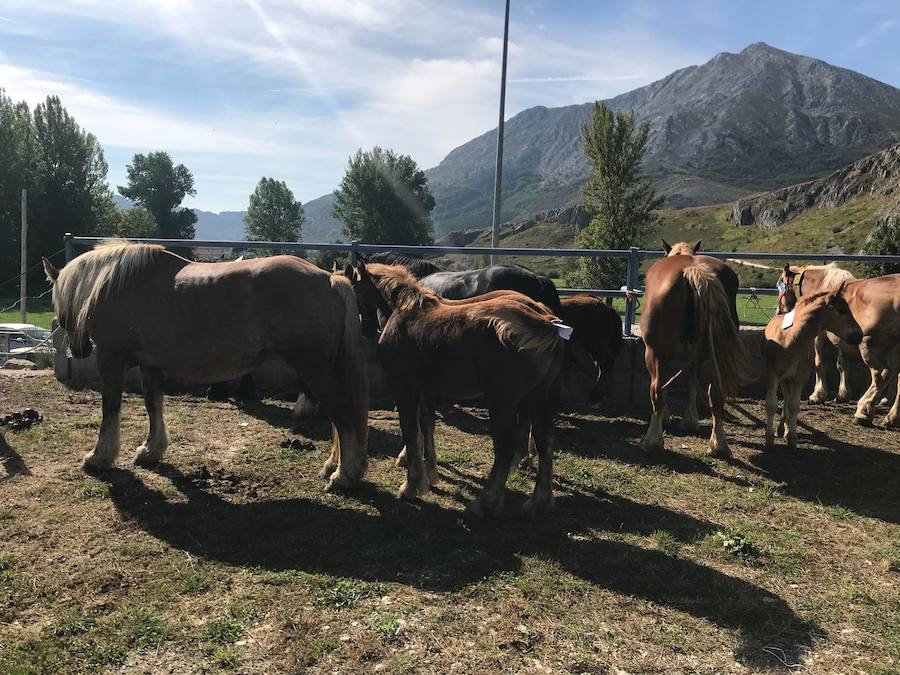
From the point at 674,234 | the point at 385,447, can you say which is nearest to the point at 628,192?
the point at 385,447

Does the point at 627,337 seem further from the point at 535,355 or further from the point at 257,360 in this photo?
the point at 257,360

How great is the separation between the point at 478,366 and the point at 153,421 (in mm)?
3574

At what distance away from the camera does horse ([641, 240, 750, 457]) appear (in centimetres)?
589

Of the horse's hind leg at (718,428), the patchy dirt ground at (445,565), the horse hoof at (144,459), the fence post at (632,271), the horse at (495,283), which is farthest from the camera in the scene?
the fence post at (632,271)

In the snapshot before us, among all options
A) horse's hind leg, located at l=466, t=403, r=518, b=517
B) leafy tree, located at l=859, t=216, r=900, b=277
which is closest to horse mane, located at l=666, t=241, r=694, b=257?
horse's hind leg, located at l=466, t=403, r=518, b=517

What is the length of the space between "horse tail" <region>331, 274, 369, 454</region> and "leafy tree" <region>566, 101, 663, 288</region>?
32.4 meters

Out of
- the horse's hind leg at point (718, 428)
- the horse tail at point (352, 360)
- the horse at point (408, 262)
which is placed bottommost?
A: the horse's hind leg at point (718, 428)

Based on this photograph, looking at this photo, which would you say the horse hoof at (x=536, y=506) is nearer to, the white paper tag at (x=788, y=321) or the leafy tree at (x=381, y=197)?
the white paper tag at (x=788, y=321)

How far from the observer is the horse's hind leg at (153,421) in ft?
18.6

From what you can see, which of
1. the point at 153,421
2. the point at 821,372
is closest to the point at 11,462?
the point at 153,421

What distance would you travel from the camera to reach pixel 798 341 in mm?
6219

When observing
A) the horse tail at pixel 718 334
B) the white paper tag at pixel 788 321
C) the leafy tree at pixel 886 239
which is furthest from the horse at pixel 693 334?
the leafy tree at pixel 886 239

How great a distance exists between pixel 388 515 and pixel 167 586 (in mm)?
1685

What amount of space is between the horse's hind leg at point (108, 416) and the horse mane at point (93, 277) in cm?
46
